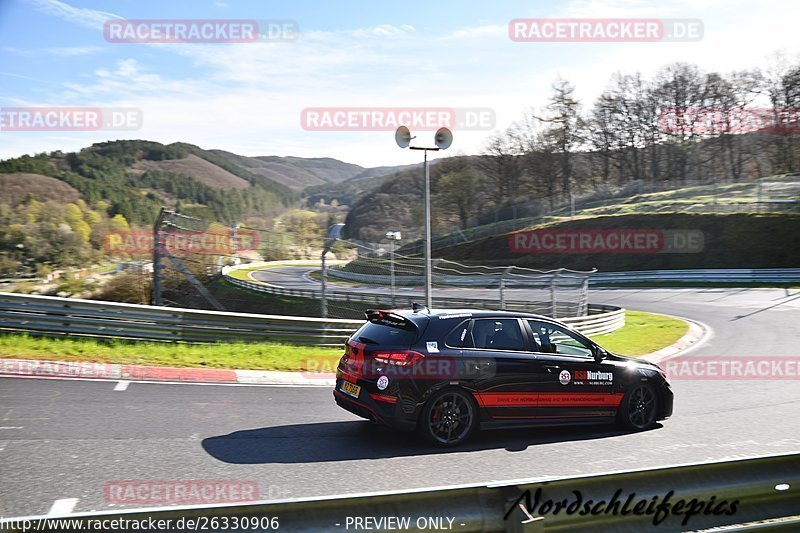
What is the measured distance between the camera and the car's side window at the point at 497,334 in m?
7.87

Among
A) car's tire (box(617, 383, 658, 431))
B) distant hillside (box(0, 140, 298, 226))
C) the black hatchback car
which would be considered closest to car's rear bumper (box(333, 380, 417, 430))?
the black hatchback car

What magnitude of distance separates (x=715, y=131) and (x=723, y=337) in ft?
207

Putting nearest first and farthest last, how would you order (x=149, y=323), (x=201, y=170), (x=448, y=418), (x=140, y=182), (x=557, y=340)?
(x=448, y=418), (x=557, y=340), (x=149, y=323), (x=140, y=182), (x=201, y=170)

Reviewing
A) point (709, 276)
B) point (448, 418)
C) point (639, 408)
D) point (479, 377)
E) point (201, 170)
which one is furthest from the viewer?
point (201, 170)

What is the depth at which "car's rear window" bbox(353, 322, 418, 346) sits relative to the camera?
7.53 meters

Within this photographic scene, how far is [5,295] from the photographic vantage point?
1170cm

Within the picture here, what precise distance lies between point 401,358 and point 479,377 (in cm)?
97

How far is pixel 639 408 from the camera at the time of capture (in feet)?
28.7

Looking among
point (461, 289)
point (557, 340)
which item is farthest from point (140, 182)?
point (557, 340)

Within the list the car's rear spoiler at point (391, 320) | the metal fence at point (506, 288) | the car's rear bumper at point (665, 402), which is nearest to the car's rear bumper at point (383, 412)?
the car's rear spoiler at point (391, 320)

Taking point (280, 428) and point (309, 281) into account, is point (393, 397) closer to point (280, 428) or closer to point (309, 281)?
point (280, 428)

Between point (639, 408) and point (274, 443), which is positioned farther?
point (639, 408)

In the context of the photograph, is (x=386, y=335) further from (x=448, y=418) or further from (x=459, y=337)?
(x=448, y=418)

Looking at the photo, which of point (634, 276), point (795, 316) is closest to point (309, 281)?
point (634, 276)
